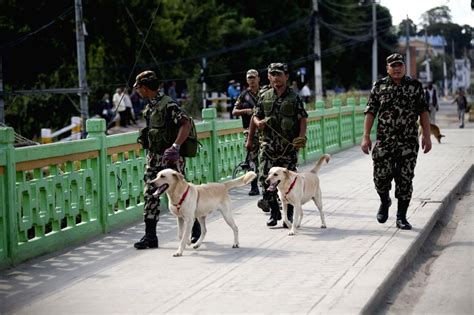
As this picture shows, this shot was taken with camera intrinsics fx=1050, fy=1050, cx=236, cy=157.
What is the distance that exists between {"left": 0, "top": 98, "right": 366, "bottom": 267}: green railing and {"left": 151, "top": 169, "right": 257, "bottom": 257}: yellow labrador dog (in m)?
1.28

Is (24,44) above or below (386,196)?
above

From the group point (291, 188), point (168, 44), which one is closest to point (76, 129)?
point (168, 44)

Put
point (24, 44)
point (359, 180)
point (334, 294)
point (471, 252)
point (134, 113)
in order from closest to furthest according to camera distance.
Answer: point (334, 294), point (471, 252), point (359, 180), point (24, 44), point (134, 113)

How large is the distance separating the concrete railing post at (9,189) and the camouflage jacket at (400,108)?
4.05 m

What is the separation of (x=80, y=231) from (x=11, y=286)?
2502mm

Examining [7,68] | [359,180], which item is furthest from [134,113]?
[359,180]

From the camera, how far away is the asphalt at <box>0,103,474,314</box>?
762 cm

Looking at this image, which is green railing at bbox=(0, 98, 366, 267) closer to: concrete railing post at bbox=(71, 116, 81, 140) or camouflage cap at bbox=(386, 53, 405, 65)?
camouflage cap at bbox=(386, 53, 405, 65)

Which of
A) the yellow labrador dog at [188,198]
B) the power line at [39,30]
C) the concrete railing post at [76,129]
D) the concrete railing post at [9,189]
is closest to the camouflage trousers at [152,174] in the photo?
the yellow labrador dog at [188,198]

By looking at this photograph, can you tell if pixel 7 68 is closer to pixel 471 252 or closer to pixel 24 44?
pixel 24 44

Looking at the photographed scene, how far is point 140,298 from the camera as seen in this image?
7.87m

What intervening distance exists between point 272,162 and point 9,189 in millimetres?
3528

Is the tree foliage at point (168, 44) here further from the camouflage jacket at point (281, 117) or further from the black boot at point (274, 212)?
the black boot at point (274, 212)

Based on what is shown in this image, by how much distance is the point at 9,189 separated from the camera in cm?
971
